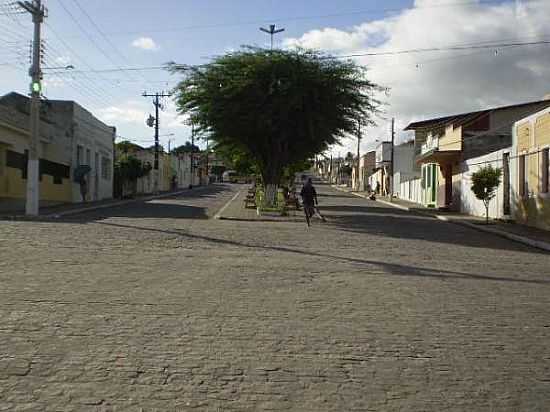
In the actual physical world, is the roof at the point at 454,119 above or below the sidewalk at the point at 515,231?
above

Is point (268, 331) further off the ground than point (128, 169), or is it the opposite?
point (128, 169)

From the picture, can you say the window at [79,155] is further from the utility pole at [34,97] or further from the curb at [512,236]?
the curb at [512,236]

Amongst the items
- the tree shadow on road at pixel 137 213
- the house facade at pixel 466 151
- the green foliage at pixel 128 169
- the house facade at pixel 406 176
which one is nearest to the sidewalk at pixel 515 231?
the house facade at pixel 466 151

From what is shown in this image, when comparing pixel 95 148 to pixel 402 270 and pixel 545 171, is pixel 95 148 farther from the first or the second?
pixel 402 270

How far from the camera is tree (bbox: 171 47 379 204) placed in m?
28.5

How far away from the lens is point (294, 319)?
25.8ft

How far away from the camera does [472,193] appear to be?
3431 centimetres

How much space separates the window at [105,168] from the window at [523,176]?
32.2 m

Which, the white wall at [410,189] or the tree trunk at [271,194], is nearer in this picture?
the tree trunk at [271,194]

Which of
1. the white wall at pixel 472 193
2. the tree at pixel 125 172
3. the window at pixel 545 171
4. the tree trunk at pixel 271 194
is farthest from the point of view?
the tree at pixel 125 172

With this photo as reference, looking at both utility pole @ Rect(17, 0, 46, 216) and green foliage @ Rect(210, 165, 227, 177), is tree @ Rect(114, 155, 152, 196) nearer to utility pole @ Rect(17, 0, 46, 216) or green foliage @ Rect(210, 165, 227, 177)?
utility pole @ Rect(17, 0, 46, 216)

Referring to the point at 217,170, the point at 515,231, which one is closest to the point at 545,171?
the point at 515,231

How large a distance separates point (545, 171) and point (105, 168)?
118ft

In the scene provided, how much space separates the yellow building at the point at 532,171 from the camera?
77.4ft
